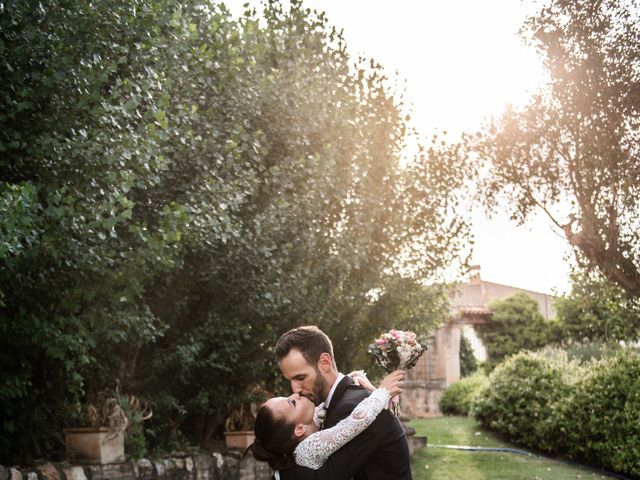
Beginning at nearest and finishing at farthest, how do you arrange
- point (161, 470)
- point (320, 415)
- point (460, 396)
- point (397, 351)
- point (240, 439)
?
point (320, 415)
point (397, 351)
point (161, 470)
point (240, 439)
point (460, 396)

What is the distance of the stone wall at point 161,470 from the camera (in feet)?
30.9

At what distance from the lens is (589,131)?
49.3 ft

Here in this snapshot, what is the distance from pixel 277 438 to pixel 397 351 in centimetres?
86

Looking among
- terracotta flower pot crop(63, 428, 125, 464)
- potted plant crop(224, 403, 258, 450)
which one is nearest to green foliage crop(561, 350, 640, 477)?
potted plant crop(224, 403, 258, 450)

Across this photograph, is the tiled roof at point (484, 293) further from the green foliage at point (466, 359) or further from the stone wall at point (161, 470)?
the stone wall at point (161, 470)

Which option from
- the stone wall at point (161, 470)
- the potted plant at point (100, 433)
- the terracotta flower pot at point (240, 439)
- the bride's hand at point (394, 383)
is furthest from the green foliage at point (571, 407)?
the bride's hand at point (394, 383)

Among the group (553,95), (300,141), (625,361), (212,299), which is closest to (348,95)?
(300,141)

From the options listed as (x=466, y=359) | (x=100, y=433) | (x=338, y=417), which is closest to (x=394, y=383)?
(x=338, y=417)

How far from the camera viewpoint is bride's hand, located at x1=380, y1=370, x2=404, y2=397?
165 inches

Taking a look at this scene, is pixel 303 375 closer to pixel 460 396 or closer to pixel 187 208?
pixel 187 208

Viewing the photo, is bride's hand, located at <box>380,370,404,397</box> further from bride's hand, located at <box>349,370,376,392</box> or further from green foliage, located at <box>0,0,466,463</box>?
green foliage, located at <box>0,0,466,463</box>

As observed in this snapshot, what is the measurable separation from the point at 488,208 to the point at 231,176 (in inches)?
277

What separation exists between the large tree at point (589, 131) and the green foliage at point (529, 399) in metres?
4.65

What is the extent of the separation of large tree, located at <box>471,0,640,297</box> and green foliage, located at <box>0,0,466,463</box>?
189 cm
